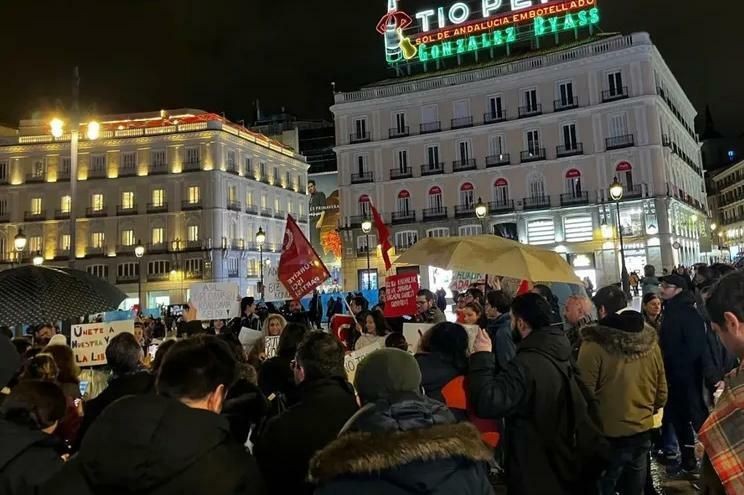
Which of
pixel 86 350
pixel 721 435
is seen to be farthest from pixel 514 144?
pixel 721 435

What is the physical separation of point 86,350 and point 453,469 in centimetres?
604

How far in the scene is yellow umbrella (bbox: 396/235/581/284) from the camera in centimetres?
612

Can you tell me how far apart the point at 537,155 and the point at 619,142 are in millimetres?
5576

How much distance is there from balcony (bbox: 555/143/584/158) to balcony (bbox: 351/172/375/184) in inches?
557

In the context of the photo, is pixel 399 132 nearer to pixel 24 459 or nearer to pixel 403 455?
pixel 24 459

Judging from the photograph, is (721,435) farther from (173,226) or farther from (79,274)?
(173,226)

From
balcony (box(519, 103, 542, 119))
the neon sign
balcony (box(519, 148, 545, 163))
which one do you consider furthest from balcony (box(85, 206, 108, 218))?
balcony (box(519, 103, 542, 119))

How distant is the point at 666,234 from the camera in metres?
37.6

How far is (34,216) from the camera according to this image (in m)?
50.3

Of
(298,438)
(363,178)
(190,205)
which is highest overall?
(363,178)

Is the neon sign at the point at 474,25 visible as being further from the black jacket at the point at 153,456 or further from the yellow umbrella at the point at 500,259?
the black jacket at the point at 153,456

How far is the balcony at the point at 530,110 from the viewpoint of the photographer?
135ft

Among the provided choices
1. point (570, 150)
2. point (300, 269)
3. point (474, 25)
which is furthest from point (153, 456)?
point (474, 25)

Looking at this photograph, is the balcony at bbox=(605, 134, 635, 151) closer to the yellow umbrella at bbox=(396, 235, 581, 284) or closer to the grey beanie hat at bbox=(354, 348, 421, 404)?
the yellow umbrella at bbox=(396, 235, 581, 284)
